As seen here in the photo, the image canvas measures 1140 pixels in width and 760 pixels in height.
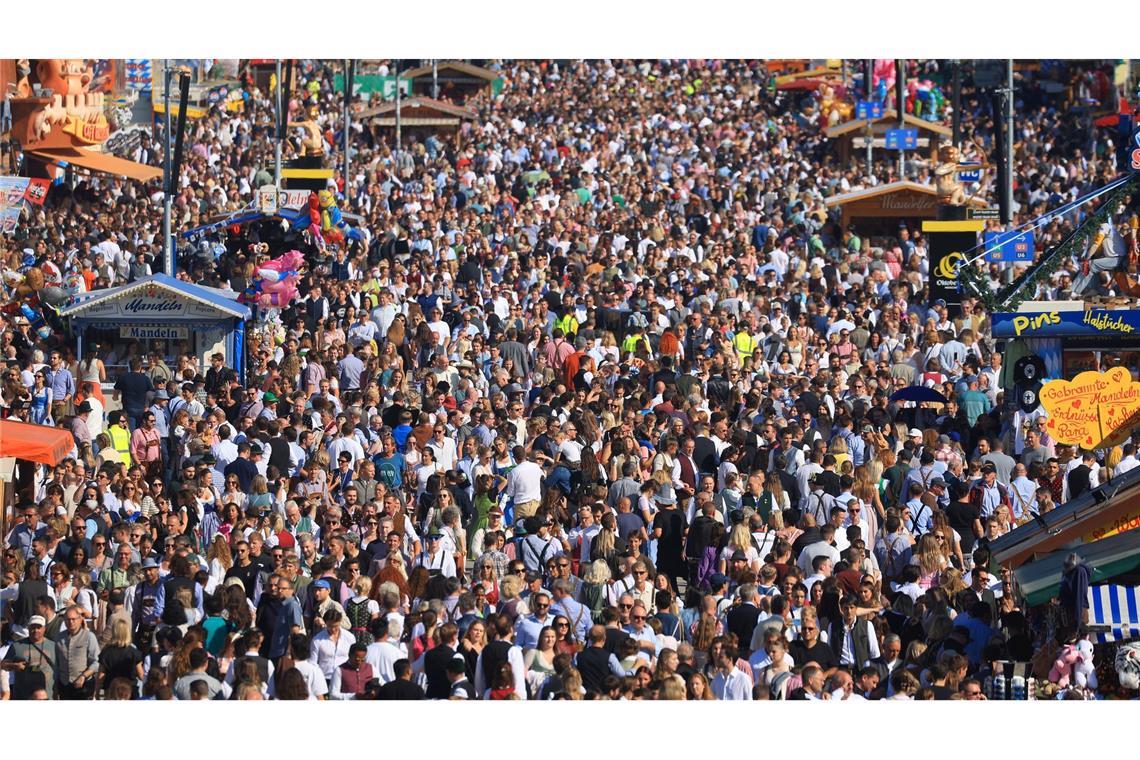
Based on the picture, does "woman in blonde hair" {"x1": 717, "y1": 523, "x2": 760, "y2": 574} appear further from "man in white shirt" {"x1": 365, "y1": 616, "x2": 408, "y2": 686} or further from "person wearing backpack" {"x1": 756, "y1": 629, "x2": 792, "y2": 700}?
"man in white shirt" {"x1": 365, "y1": 616, "x2": 408, "y2": 686}

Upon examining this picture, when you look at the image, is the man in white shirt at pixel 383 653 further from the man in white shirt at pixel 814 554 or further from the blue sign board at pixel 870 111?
the blue sign board at pixel 870 111

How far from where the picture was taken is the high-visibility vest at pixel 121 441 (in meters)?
20.4

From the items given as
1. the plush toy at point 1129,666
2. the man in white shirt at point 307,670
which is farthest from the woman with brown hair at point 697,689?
the plush toy at point 1129,666

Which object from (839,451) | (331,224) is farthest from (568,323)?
(839,451)

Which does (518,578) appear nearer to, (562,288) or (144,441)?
(144,441)

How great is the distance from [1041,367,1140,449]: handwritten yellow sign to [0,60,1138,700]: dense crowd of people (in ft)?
2.24

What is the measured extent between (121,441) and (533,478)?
402cm

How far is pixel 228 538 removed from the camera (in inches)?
669

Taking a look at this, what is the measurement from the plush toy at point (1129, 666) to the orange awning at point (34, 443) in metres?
8.16

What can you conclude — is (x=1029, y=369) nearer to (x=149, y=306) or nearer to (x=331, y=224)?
(x=149, y=306)

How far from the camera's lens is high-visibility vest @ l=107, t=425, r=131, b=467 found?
2042 cm

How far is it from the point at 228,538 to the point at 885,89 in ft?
125

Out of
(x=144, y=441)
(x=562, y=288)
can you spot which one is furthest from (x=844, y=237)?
(x=144, y=441)

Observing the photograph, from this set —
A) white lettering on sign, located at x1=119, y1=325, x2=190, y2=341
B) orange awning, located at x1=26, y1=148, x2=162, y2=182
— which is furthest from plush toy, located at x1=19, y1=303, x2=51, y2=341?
orange awning, located at x1=26, y1=148, x2=162, y2=182
